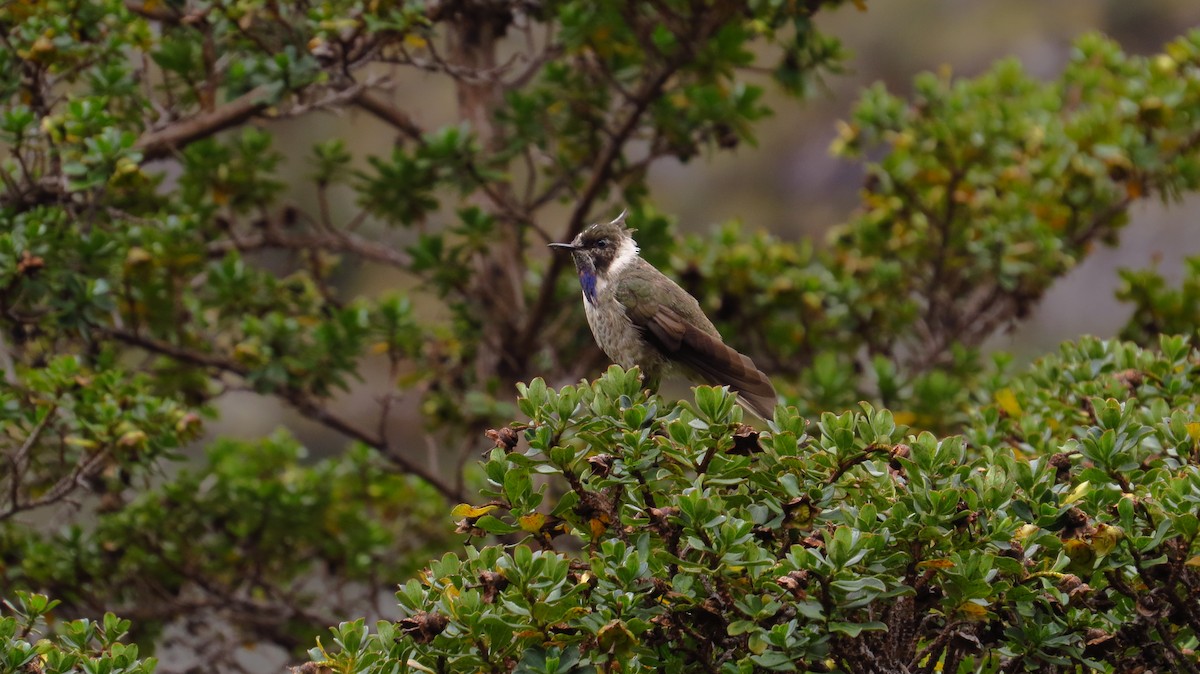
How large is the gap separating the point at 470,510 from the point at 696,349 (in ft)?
7.11

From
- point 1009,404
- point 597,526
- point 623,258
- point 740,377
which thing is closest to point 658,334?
point 740,377

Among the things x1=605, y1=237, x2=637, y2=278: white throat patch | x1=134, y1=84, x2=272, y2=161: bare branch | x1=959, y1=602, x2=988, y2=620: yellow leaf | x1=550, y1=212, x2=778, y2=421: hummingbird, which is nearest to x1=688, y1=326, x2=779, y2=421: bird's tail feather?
x1=550, y1=212, x2=778, y2=421: hummingbird

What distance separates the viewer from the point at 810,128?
19953 mm

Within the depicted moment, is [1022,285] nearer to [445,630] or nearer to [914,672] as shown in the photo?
[914,672]

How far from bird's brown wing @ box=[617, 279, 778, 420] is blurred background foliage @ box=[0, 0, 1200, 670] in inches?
32.1

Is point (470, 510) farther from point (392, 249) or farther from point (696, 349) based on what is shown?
point (392, 249)

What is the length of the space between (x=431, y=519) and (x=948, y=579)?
479 cm

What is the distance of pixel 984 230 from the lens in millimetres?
7094

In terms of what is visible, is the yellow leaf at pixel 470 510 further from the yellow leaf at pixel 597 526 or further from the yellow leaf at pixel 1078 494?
the yellow leaf at pixel 1078 494

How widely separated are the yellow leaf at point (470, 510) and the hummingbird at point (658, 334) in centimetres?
192

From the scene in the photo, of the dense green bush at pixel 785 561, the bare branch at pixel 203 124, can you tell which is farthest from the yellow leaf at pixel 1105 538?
the bare branch at pixel 203 124

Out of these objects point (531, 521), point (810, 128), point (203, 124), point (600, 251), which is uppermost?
point (810, 128)

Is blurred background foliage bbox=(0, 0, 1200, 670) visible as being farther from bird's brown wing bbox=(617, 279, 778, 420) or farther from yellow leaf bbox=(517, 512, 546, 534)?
yellow leaf bbox=(517, 512, 546, 534)

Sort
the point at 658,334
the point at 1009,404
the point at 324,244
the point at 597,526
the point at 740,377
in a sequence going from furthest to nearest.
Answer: the point at 324,244 < the point at 658,334 < the point at 740,377 < the point at 1009,404 < the point at 597,526
